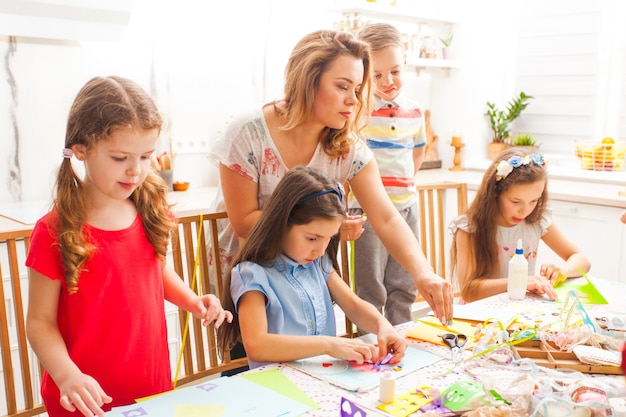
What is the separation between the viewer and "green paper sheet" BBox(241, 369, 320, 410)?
117 cm

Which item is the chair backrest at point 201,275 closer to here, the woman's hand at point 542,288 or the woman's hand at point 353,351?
the woman's hand at point 353,351

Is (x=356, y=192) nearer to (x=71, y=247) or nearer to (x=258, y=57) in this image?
(x=71, y=247)

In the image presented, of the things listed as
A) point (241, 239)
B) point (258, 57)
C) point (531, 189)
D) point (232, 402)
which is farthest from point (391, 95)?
point (232, 402)

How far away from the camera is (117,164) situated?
1.28 metres

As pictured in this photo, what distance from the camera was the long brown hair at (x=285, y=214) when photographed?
4.93 feet

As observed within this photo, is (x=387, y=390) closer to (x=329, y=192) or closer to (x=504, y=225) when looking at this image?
(x=329, y=192)

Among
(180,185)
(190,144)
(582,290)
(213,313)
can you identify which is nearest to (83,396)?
(213,313)

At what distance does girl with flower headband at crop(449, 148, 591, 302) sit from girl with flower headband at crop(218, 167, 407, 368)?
74 centimetres

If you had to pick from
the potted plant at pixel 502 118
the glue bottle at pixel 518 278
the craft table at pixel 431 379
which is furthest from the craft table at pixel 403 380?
the potted plant at pixel 502 118

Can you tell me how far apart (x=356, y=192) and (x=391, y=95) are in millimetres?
757

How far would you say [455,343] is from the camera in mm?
1428

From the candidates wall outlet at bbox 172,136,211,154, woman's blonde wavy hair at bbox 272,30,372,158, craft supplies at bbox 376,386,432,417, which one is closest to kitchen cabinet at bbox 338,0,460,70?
wall outlet at bbox 172,136,211,154

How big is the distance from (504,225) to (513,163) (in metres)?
0.23

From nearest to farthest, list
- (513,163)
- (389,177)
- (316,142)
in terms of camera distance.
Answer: (316,142), (513,163), (389,177)
